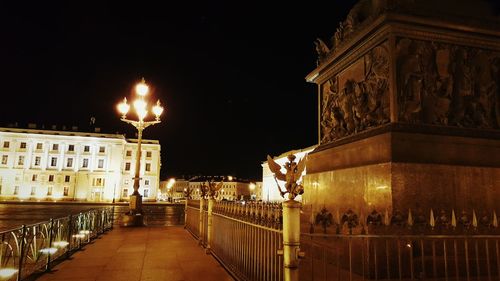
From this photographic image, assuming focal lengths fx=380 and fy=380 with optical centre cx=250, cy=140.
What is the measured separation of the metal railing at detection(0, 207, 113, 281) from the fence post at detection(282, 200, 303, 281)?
4.56m

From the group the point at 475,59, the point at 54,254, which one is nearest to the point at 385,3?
the point at 475,59

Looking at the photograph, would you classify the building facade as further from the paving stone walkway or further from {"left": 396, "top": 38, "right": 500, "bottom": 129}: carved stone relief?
{"left": 396, "top": 38, "right": 500, "bottom": 129}: carved stone relief

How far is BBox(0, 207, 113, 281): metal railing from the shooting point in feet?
20.6

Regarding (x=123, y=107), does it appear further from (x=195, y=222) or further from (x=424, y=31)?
(x=424, y=31)

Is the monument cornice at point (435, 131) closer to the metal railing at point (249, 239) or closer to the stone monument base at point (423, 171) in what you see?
the stone monument base at point (423, 171)

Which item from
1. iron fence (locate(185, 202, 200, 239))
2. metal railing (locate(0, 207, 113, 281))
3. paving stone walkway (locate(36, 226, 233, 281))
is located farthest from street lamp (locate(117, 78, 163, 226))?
paving stone walkway (locate(36, 226, 233, 281))

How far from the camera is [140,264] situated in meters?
8.63

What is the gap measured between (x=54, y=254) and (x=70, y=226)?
146 cm

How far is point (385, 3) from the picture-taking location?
805 cm

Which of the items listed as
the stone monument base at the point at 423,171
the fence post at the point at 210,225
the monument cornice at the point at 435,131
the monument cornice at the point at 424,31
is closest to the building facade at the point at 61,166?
the fence post at the point at 210,225

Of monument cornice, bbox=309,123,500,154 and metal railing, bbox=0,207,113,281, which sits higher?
monument cornice, bbox=309,123,500,154

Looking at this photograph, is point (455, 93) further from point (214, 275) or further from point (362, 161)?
point (214, 275)

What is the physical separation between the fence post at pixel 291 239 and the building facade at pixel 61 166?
79421 mm

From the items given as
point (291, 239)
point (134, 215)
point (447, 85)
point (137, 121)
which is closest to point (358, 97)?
point (447, 85)
